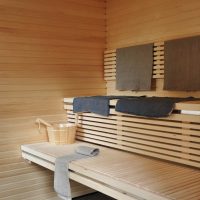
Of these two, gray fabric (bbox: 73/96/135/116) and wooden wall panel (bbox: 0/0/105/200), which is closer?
gray fabric (bbox: 73/96/135/116)

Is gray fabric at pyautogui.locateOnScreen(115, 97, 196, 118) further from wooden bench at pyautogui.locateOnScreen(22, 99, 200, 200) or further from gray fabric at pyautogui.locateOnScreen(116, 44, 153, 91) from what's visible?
gray fabric at pyautogui.locateOnScreen(116, 44, 153, 91)

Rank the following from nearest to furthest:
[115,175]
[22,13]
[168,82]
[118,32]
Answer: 1. [115,175]
2. [168,82]
3. [22,13]
4. [118,32]

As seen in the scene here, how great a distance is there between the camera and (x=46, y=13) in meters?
2.99

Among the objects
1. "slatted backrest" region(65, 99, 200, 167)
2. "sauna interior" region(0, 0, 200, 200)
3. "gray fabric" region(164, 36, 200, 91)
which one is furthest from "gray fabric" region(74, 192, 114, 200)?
"gray fabric" region(164, 36, 200, 91)

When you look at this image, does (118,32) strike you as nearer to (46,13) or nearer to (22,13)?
(46,13)

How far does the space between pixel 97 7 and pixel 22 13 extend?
0.83 m

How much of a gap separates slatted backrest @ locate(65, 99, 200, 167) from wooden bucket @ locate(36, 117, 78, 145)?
121 mm

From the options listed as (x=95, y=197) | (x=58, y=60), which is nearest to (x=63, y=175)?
(x=95, y=197)

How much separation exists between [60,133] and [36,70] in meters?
0.61

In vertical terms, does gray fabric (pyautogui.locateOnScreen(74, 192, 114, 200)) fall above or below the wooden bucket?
below

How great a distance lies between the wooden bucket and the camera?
2.88m

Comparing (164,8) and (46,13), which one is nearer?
(164,8)

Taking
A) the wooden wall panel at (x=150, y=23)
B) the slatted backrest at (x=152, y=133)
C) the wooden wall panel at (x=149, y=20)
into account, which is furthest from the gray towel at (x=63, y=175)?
the wooden wall panel at (x=149, y=20)

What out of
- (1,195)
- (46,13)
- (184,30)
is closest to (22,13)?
(46,13)
